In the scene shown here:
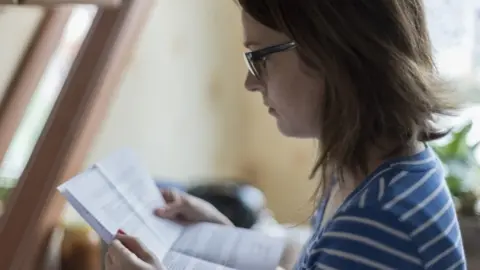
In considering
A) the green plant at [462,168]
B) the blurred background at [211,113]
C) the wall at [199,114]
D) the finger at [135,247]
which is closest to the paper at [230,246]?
the finger at [135,247]

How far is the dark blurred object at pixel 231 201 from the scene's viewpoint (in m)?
1.28

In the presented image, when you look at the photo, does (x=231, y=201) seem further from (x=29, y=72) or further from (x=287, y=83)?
(x=287, y=83)

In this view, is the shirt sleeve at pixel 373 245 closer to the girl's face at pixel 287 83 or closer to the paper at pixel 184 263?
the girl's face at pixel 287 83

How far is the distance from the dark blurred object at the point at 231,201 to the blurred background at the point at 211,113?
12mm

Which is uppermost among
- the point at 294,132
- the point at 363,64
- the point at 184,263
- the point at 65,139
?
the point at 363,64

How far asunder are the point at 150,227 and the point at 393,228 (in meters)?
0.38

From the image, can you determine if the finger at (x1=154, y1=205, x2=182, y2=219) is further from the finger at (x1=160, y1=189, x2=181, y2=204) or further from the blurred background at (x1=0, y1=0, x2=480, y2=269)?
the blurred background at (x1=0, y1=0, x2=480, y2=269)

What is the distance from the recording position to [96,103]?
33.1 inches

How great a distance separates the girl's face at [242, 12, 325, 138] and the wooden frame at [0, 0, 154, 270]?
0.57 feet

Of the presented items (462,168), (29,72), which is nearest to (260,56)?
(29,72)

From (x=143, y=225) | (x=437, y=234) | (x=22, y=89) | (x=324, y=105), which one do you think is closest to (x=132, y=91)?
(x=22, y=89)

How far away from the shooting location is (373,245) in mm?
691

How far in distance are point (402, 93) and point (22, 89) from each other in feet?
1.87

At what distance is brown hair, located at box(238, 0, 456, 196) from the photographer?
73 cm
